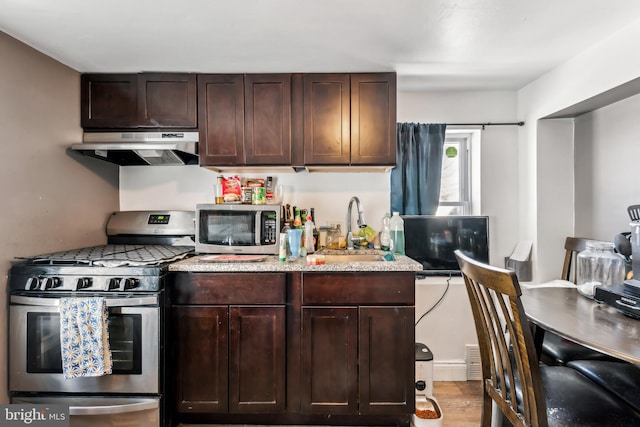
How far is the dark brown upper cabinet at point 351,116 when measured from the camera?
232 cm


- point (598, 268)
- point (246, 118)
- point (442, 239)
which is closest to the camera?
point (598, 268)

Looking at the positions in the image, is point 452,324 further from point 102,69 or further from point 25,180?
point 102,69

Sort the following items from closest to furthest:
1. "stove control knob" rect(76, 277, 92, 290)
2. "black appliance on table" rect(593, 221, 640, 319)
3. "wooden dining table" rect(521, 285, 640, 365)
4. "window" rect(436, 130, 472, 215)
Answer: "wooden dining table" rect(521, 285, 640, 365) < "black appliance on table" rect(593, 221, 640, 319) < "stove control knob" rect(76, 277, 92, 290) < "window" rect(436, 130, 472, 215)

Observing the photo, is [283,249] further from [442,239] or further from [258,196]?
[442,239]

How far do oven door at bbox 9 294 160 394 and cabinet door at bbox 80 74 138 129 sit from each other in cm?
126

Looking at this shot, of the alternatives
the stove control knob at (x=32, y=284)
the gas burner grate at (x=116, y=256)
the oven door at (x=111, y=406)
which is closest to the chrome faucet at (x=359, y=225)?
the gas burner grate at (x=116, y=256)

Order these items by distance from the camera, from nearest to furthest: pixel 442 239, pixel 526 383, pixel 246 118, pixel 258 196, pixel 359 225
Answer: pixel 526 383
pixel 246 118
pixel 258 196
pixel 359 225
pixel 442 239

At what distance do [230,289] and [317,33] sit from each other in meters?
1.55

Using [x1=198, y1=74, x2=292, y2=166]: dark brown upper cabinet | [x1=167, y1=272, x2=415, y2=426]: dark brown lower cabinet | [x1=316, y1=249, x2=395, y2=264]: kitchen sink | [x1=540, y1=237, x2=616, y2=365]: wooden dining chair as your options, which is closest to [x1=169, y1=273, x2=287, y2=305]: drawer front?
[x1=167, y1=272, x2=415, y2=426]: dark brown lower cabinet

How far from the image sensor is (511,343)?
1.21m

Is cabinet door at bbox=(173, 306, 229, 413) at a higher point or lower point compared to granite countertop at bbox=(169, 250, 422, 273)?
lower

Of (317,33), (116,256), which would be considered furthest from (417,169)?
(116,256)

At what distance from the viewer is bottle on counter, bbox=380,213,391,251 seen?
249cm

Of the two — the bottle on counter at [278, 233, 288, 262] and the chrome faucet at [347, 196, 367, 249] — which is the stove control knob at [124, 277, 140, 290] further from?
the chrome faucet at [347, 196, 367, 249]
